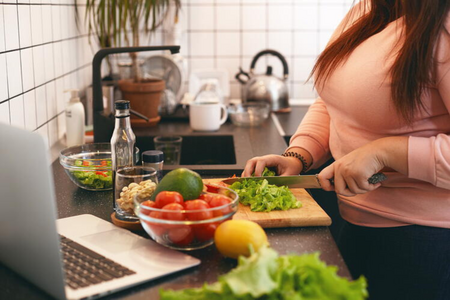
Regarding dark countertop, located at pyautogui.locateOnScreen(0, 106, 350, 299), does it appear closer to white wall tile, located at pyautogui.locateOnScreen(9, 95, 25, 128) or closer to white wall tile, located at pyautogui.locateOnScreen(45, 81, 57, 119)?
white wall tile, located at pyautogui.locateOnScreen(9, 95, 25, 128)

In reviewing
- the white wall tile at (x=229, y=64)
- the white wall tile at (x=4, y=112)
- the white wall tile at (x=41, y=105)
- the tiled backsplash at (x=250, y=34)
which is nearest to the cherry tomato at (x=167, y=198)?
the white wall tile at (x=4, y=112)

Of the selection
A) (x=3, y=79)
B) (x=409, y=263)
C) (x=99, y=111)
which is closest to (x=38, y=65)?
(x=99, y=111)

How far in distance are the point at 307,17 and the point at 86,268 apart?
2.39 meters

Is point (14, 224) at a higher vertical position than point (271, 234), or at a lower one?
higher

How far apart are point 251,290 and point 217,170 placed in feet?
3.00

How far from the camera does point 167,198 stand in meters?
1.03

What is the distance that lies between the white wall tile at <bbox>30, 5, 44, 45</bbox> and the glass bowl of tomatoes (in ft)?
3.06

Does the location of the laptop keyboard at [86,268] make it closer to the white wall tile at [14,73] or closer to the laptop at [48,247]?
the laptop at [48,247]

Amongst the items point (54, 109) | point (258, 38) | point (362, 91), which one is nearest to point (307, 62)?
point (258, 38)

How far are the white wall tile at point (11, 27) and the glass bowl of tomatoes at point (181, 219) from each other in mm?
724

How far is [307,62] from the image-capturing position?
3131mm

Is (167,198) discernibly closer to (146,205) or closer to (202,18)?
(146,205)

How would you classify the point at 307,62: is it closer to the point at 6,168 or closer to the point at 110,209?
the point at 110,209

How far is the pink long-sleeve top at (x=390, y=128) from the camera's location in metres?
1.14
